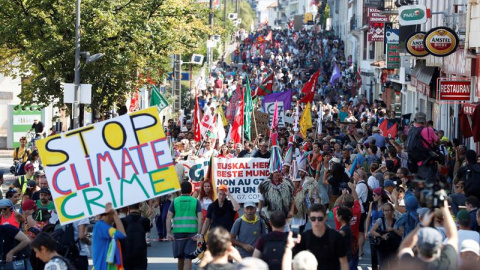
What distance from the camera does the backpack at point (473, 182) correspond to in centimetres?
1617

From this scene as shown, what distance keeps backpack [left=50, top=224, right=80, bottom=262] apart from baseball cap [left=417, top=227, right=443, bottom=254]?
5.72 m

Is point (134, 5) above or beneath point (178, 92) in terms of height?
above

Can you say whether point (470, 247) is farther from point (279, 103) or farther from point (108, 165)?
point (279, 103)

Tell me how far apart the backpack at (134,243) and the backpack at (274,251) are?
92.2 inches

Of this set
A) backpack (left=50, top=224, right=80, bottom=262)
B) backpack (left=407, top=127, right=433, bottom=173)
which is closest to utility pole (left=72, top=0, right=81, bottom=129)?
backpack (left=407, top=127, right=433, bottom=173)

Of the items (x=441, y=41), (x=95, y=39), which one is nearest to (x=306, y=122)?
(x=441, y=41)

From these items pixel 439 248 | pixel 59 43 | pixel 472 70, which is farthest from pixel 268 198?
pixel 59 43

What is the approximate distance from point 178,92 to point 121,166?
31.8 m

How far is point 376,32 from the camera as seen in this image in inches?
2039

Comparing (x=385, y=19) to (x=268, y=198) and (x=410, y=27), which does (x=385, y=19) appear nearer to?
(x=410, y=27)

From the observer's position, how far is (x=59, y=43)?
29.6m

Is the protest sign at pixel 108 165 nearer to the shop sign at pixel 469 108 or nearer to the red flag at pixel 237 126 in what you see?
the shop sign at pixel 469 108

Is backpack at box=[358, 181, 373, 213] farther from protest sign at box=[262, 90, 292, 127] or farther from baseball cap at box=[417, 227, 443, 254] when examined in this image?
protest sign at box=[262, 90, 292, 127]

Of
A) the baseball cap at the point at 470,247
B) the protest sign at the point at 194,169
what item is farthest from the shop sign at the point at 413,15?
the baseball cap at the point at 470,247
